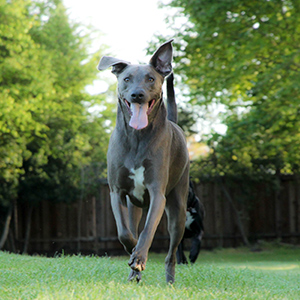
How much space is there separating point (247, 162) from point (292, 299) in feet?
35.3

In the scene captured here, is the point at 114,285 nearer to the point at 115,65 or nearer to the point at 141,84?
the point at 141,84

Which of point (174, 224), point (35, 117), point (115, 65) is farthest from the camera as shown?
point (35, 117)

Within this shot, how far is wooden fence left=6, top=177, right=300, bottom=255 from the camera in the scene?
15.0 m

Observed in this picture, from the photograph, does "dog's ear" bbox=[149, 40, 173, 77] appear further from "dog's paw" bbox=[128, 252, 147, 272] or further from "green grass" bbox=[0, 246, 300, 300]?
"green grass" bbox=[0, 246, 300, 300]

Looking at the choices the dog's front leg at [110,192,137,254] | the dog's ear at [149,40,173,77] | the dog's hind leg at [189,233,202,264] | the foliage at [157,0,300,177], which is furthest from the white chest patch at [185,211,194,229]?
the dog's ear at [149,40,173,77]

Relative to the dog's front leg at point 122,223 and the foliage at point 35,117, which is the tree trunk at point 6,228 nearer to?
the foliage at point 35,117

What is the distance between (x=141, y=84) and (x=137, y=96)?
141 millimetres

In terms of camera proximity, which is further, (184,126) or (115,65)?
(184,126)

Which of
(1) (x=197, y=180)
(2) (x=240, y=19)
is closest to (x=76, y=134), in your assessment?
(1) (x=197, y=180)

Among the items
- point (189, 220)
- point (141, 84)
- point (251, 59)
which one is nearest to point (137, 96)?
point (141, 84)

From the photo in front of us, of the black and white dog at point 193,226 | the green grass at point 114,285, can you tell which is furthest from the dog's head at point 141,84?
the black and white dog at point 193,226

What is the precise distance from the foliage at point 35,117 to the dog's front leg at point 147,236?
8247 millimetres

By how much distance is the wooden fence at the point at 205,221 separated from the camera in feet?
49.1

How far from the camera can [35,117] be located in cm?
1409
